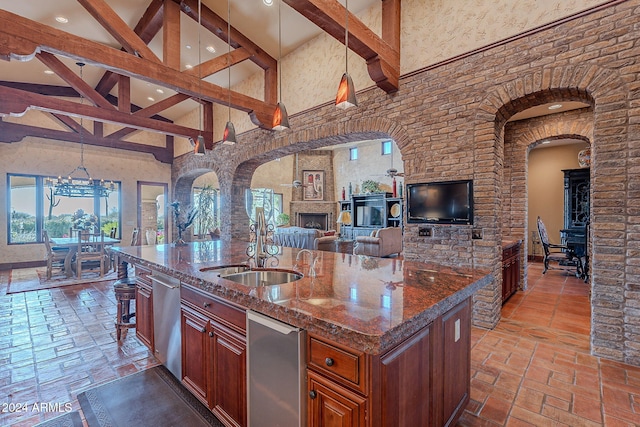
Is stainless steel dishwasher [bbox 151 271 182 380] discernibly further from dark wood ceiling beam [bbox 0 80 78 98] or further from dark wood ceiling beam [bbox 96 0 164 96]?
dark wood ceiling beam [bbox 0 80 78 98]

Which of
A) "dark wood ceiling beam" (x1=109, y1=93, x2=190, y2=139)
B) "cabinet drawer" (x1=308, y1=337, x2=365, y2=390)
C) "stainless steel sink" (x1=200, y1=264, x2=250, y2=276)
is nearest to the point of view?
"cabinet drawer" (x1=308, y1=337, x2=365, y2=390)

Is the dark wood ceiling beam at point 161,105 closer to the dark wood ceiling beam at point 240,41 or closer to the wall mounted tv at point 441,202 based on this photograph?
the dark wood ceiling beam at point 240,41

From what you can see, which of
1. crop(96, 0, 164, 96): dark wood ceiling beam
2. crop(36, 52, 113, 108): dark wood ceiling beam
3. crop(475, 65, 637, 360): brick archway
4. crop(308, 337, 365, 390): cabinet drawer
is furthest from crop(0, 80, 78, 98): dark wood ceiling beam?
crop(475, 65, 637, 360): brick archway

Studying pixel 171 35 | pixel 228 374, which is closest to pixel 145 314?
pixel 228 374

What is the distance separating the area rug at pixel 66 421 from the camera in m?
1.88

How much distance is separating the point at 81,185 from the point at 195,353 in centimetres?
831

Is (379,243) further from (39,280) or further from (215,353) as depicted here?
(39,280)

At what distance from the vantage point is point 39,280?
5820 mm

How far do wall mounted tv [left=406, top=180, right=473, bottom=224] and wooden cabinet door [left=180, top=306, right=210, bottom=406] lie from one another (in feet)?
9.45

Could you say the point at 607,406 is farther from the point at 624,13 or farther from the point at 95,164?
the point at 95,164

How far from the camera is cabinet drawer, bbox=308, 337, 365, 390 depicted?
3.34 feet

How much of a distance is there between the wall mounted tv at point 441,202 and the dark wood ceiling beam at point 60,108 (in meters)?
5.87

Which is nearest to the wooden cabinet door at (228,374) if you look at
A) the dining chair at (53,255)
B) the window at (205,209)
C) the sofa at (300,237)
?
the sofa at (300,237)

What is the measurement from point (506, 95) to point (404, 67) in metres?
1.39
